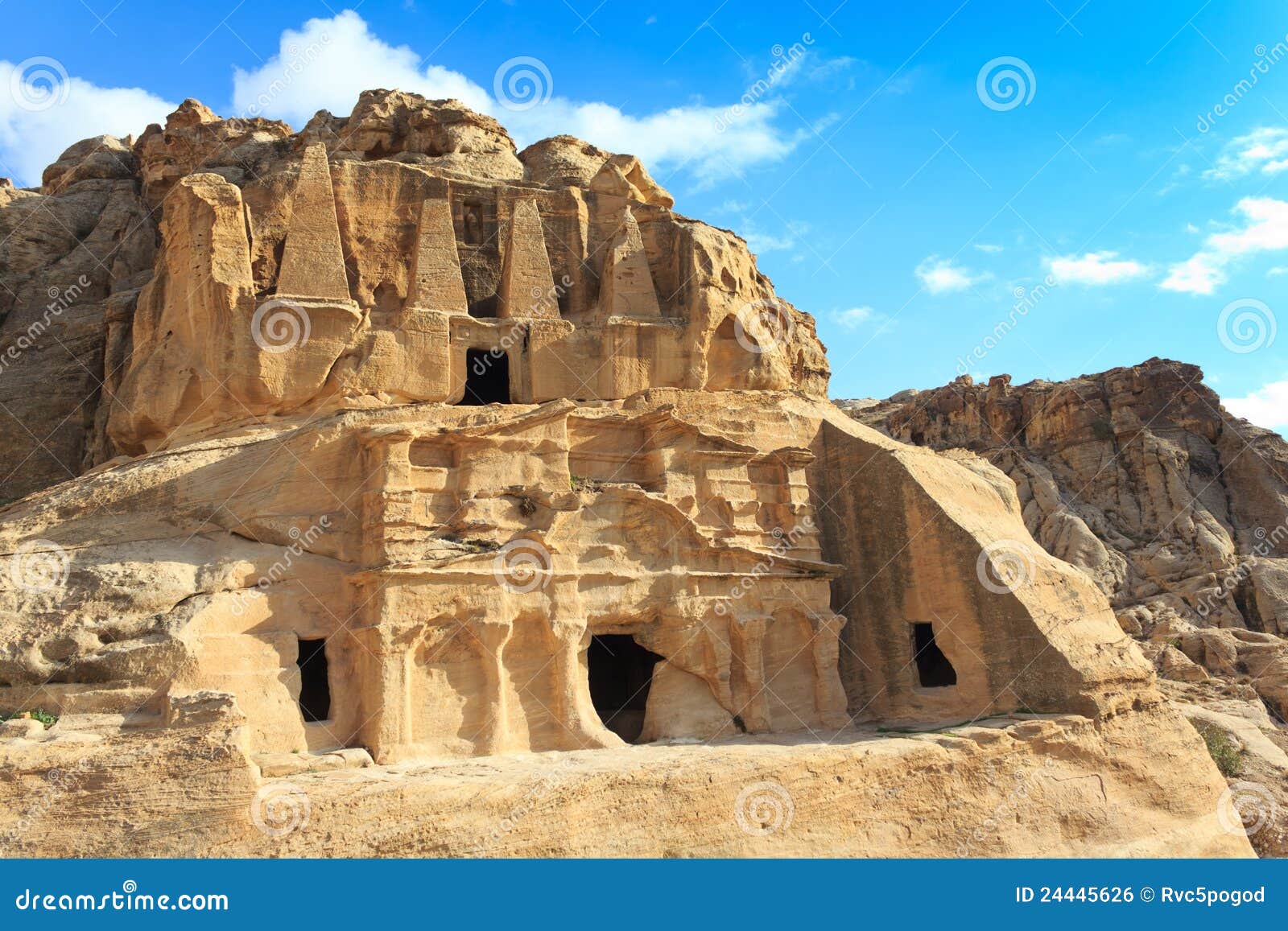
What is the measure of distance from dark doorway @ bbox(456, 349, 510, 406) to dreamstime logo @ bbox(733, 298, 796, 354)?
19.1 feet

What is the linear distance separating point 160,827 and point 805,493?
1479 cm

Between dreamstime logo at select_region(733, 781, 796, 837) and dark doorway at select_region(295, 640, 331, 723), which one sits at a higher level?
dark doorway at select_region(295, 640, 331, 723)

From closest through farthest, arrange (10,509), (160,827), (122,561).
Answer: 1. (160,827)
2. (122,561)
3. (10,509)

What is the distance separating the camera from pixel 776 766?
58.9 feet

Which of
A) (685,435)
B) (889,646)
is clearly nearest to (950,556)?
(889,646)

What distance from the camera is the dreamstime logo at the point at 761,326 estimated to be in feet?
92.5

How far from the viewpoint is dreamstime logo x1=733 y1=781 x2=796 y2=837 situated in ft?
57.4

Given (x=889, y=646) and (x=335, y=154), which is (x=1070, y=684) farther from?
(x=335, y=154)

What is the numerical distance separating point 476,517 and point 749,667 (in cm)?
614
